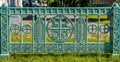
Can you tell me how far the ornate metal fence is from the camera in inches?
282

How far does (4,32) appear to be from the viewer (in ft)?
23.4

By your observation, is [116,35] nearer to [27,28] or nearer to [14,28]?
[27,28]

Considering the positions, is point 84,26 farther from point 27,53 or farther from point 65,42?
point 27,53

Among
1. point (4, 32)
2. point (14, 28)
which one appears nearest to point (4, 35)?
point (4, 32)

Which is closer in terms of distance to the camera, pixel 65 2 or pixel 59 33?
pixel 59 33

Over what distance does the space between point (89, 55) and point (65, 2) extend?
27.0 meters

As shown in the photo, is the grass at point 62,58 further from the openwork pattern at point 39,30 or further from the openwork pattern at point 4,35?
the openwork pattern at point 39,30

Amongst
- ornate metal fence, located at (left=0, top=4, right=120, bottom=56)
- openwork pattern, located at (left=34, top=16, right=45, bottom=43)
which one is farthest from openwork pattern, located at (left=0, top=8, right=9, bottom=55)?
openwork pattern, located at (left=34, top=16, right=45, bottom=43)

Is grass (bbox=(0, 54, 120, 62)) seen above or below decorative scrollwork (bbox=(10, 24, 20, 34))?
below

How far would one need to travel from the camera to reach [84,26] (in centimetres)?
724

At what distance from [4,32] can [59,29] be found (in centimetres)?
119

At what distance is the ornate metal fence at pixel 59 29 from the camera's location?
282 inches

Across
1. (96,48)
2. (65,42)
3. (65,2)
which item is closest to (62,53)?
(65,42)

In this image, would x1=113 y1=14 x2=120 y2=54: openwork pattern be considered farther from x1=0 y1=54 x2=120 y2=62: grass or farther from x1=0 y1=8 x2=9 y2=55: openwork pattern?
x1=0 y1=8 x2=9 y2=55: openwork pattern
